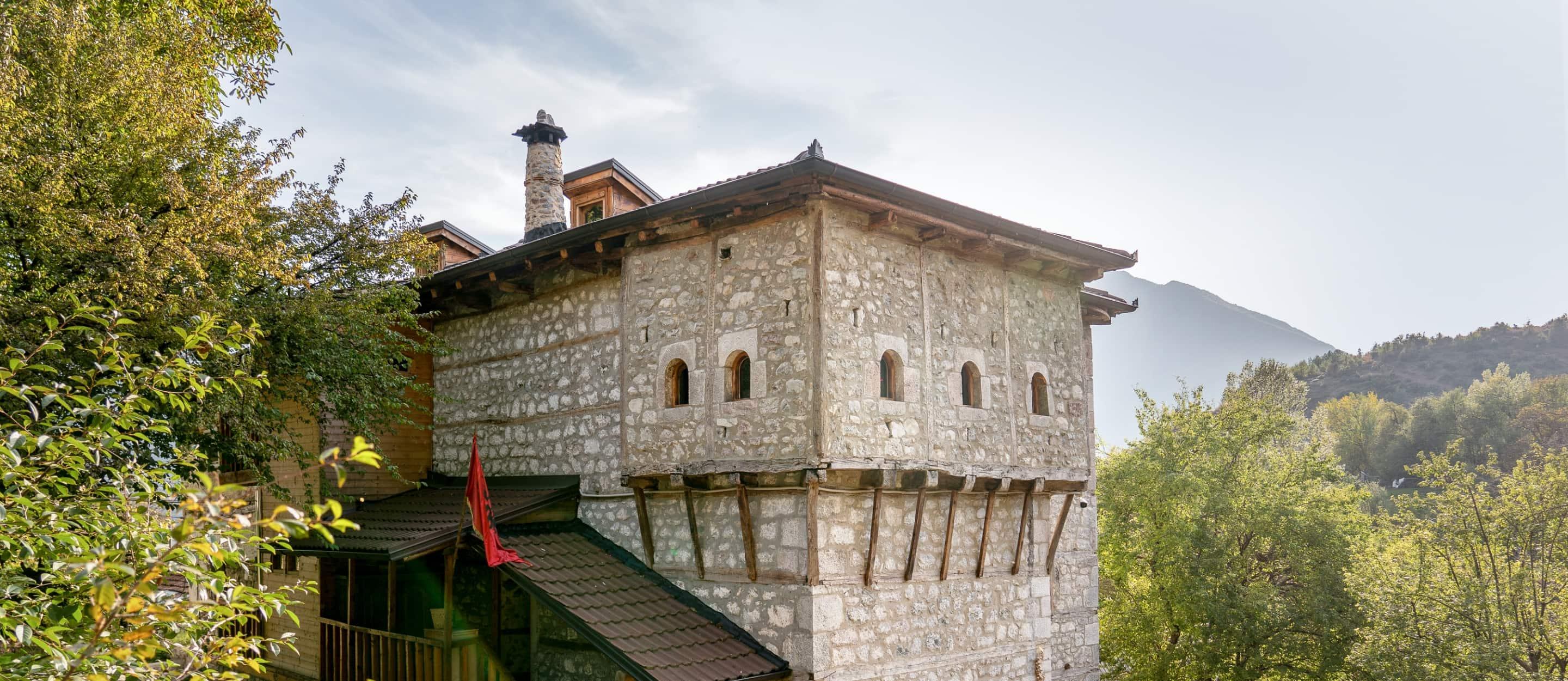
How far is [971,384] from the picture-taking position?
35.0 ft

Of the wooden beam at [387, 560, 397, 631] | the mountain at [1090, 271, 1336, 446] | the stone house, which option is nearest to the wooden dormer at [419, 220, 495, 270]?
the stone house

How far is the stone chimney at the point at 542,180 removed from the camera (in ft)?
A: 48.1

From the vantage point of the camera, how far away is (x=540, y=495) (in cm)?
1113

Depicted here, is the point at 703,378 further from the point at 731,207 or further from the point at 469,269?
the point at 469,269

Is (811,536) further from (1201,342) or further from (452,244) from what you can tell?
(1201,342)

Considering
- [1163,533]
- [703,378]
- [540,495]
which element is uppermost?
[703,378]

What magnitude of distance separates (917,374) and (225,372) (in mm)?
6684

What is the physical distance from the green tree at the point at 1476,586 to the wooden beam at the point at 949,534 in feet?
28.7

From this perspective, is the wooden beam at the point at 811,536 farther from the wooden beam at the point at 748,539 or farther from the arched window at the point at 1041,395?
the arched window at the point at 1041,395

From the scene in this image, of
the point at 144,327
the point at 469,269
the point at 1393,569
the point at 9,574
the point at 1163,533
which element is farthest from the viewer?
the point at 1163,533

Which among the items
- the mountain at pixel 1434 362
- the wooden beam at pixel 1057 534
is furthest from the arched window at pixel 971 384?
the mountain at pixel 1434 362

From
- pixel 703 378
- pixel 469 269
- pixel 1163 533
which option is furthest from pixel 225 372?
pixel 1163 533

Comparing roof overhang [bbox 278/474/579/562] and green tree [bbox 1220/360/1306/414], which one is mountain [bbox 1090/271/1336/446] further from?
roof overhang [bbox 278/474/579/562]

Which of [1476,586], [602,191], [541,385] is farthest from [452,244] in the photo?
[1476,586]
